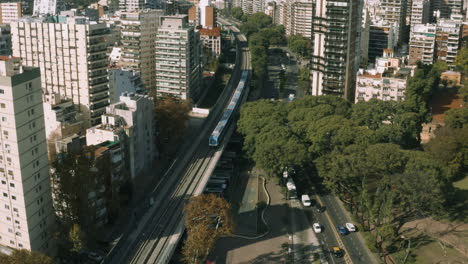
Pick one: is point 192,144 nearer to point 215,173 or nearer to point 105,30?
point 215,173

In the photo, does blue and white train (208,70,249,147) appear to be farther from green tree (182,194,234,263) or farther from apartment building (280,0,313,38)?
apartment building (280,0,313,38)

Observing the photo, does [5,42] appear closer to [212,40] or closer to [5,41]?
[5,41]

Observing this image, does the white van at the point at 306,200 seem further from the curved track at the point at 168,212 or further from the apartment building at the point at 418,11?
the apartment building at the point at 418,11

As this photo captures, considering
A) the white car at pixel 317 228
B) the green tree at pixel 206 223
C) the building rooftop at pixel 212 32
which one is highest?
the building rooftop at pixel 212 32

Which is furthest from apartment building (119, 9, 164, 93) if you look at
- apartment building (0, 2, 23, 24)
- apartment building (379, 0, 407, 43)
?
apartment building (379, 0, 407, 43)

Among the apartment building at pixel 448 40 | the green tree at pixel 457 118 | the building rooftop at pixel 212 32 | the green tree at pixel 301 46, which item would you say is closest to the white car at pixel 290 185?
the green tree at pixel 457 118

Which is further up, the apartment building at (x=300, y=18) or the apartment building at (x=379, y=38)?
the apartment building at (x=300, y=18)
